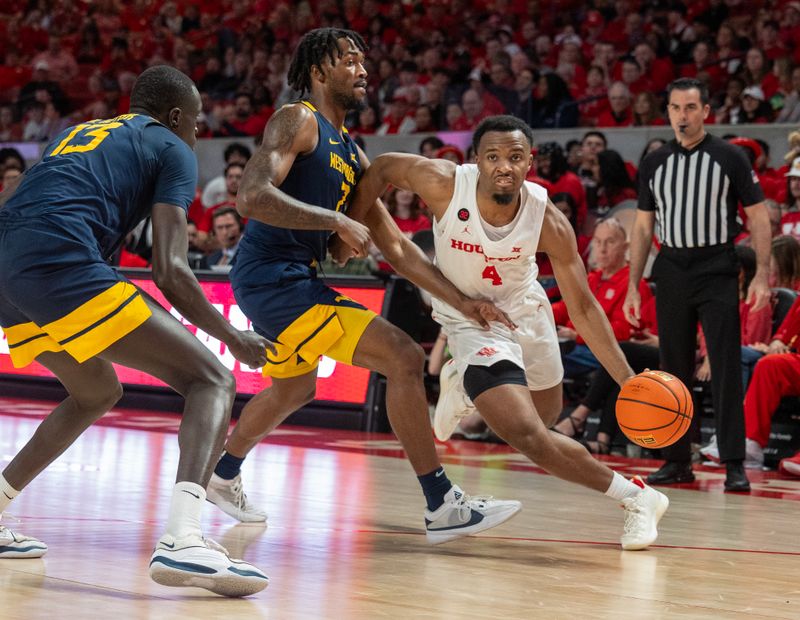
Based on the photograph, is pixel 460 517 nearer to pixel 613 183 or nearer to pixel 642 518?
pixel 642 518

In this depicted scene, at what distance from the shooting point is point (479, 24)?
1662 centimetres

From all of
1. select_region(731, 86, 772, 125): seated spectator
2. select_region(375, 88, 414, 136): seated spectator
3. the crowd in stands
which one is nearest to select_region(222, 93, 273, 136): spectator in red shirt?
the crowd in stands

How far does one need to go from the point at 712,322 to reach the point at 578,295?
204cm

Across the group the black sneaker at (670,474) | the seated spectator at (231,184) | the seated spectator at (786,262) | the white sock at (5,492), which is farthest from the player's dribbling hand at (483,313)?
the seated spectator at (231,184)

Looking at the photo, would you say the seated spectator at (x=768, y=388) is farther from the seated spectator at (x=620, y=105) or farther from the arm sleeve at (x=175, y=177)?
the seated spectator at (x=620, y=105)

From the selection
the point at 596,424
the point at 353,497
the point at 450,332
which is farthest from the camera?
the point at 596,424

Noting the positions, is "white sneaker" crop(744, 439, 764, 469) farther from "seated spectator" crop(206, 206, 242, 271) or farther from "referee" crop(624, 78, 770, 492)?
"seated spectator" crop(206, 206, 242, 271)

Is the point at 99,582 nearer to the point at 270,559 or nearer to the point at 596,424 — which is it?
the point at 270,559

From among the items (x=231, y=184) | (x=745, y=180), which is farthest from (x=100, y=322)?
(x=231, y=184)

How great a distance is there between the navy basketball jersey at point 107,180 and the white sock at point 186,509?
0.82 meters

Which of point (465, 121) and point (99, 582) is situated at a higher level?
point (465, 121)

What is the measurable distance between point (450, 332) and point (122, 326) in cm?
179

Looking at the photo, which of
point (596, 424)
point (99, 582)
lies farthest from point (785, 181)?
point (99, 582)

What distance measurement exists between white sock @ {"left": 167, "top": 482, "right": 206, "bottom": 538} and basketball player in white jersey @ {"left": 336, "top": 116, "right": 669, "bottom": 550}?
4.87 feet
